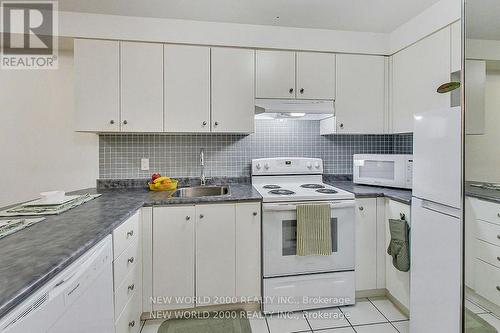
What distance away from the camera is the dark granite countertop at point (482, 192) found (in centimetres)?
98

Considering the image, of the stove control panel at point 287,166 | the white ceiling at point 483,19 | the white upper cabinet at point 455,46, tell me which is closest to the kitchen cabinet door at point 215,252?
the stove control panel at point 287,166

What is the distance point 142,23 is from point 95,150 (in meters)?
1.20

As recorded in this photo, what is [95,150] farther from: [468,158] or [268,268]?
[468,158]

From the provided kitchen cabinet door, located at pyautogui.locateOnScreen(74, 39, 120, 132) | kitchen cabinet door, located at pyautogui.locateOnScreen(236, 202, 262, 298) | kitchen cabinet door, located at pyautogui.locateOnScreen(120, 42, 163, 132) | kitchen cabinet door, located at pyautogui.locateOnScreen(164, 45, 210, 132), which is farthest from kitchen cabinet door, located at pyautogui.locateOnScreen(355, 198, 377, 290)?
kitchen cabinet door, located at pyautogui.locateOnScreen(74, 39, 120, 132)

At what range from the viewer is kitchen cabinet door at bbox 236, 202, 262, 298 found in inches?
77.0

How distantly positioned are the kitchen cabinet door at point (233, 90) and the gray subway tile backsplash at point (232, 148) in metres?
0.33

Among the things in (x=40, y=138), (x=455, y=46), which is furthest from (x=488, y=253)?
(x=40, y=138)

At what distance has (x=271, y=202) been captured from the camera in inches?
77.0

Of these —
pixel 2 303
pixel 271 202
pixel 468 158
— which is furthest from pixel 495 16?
pixel 2 303

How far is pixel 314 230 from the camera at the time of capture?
1.96m

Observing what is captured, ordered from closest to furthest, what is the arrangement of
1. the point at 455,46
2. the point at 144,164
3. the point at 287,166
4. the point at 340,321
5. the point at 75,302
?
the point at 75,302 → the point at 455,46 → the point at 340,321 → the point at 144,164 → the point at 287,166

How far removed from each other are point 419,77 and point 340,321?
79.1 inches

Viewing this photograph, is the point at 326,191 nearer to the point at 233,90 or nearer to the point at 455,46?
the point at 233,90

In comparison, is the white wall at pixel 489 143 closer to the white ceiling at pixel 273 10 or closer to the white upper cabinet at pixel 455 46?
the white upper cabinet at pixel 455 46
